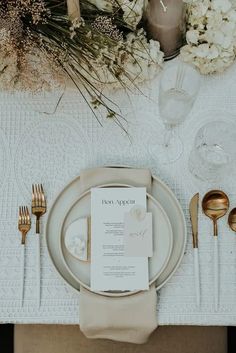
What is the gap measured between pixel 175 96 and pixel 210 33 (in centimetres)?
15

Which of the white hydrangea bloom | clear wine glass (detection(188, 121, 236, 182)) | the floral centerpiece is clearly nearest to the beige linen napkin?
clear wine glass (detection(188, 121, 236, 182))

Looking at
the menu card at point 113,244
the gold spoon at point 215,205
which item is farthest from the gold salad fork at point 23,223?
the gold spoon at point 215,205

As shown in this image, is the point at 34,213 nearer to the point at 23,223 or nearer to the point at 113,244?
the point at 23,223

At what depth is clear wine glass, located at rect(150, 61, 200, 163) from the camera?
1028 mm

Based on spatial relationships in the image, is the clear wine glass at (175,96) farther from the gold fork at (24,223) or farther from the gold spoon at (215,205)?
the gold fork at (24,223)

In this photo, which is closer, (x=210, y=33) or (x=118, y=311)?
(x=118, y=311)

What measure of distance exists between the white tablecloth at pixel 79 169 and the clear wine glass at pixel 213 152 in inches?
0.8

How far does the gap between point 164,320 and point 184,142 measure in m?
0.37

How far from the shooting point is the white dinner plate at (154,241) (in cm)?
95

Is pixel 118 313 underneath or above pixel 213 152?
underneath

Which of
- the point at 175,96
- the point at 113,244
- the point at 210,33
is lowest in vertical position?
the point at 113,244

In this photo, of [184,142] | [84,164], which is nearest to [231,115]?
[184,142]

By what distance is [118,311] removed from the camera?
3.06 feet

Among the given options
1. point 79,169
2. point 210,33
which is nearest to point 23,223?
point 79,169
